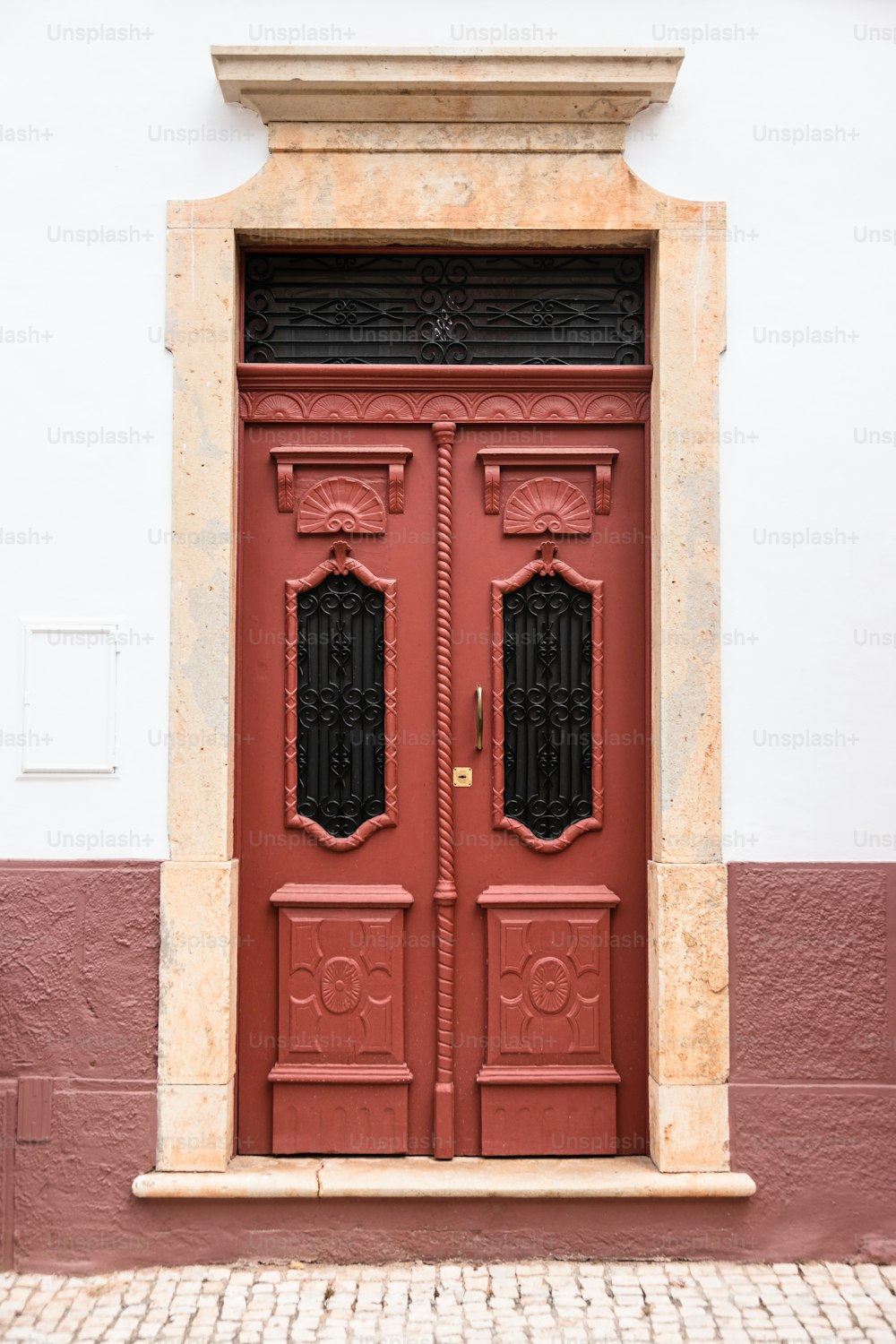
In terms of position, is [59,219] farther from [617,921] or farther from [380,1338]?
[380,1338]

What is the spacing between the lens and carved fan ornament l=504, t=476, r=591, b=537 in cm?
474

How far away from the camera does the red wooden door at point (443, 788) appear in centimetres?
463

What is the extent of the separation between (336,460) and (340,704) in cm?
96

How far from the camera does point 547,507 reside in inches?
187

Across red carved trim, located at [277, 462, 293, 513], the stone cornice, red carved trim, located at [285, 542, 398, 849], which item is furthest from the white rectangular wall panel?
the stone cornice

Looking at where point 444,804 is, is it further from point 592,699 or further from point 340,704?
point 592,699

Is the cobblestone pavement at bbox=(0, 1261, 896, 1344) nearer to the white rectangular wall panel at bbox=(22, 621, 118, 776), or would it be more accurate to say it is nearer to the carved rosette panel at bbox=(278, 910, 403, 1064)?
the carved rosette panel at bbox=(278, 910, 403, 1064)

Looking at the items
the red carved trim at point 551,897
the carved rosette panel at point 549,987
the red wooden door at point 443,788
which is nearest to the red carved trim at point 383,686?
the red wooden door at point 443,788

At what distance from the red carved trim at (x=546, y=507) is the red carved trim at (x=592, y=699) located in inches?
3.9

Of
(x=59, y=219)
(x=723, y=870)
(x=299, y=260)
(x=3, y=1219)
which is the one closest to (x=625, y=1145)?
(x=723, y=870)

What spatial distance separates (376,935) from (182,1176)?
1.10 meters

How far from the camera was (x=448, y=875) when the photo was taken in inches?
183

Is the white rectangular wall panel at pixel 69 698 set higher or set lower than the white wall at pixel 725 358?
lower

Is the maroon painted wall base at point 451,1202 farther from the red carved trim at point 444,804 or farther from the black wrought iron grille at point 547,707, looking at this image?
the black wrought iron grille at point 547,707
